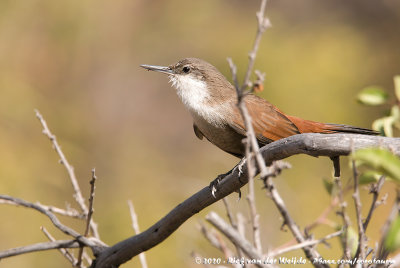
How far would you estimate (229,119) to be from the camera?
370cm

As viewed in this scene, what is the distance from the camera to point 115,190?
585 centimetres

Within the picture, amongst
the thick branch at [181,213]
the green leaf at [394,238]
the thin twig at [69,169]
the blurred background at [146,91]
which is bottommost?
the green leaf at [394,238]

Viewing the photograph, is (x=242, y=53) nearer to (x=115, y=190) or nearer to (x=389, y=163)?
(x=115, y=190)

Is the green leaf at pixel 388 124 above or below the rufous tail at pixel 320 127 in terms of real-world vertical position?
below

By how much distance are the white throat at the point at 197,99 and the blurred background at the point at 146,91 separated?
49.0 inches

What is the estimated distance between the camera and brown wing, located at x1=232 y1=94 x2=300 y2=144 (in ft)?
12.2

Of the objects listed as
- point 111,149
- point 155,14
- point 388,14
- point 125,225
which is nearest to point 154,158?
point 111,149

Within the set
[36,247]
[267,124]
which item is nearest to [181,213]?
[36,247]

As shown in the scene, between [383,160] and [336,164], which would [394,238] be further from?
[336,164]

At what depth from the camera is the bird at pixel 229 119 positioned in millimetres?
3709

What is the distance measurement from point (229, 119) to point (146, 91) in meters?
3.62

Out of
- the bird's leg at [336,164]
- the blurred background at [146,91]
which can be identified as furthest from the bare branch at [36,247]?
the blurred background at [146,91]

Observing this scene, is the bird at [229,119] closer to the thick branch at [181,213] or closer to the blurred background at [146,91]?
the thick branch at [181,213]

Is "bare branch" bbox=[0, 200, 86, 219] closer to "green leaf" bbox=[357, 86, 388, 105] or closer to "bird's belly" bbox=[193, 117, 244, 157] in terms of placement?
"bird's belly" bbox=[193, 117, 244, 157]
